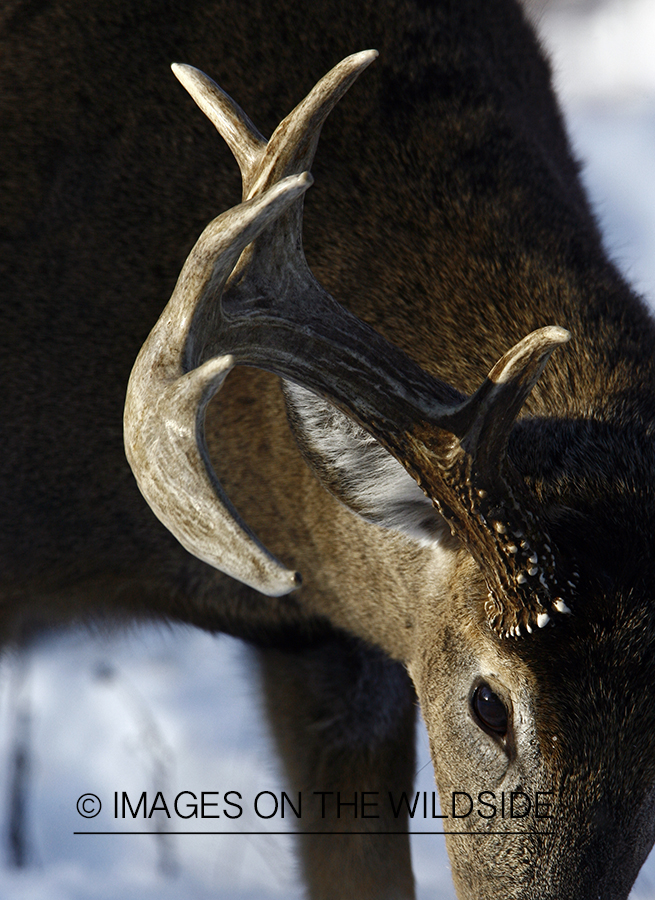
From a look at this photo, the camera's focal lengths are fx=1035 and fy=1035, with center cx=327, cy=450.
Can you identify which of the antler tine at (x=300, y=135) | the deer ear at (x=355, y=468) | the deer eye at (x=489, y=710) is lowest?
the deer eye at (x=489, y=710)

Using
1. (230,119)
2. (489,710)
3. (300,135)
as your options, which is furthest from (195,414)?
(489,710)

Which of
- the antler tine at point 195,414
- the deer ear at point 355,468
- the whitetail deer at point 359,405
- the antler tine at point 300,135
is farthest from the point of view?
the deer ear at point 355,468

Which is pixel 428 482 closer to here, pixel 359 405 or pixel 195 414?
pixel 359 405

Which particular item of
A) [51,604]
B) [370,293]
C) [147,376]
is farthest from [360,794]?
[147,376]

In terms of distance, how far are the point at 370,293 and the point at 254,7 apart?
817 millimetres

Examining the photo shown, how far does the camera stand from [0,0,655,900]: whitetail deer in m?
1.66

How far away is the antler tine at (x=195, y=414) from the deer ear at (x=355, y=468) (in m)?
0.42

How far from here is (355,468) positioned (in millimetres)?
1949

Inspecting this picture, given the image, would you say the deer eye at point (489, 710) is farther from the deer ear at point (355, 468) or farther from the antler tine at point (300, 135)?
the antler tine at point (300, 135)

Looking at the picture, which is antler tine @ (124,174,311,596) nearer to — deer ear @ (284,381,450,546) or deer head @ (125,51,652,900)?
deer head @ (125,51,652,900)

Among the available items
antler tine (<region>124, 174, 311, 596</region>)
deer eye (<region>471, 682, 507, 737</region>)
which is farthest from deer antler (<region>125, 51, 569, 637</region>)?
deer eye (<region>471, 682, 507, 737</region>)

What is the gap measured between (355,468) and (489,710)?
20.2 inches

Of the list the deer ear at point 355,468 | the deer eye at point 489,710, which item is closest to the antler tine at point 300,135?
the deer ear at point 355,468

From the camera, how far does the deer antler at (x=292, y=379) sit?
4.62ft
